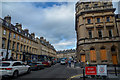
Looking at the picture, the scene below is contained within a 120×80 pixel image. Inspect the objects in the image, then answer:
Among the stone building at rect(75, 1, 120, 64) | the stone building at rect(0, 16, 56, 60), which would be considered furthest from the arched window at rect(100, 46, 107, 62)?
the stone building at rect(0, 16, 56, 60)

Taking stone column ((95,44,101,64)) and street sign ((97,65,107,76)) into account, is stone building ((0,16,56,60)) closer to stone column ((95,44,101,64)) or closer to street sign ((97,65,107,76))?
street sign ((97,65,107,76))

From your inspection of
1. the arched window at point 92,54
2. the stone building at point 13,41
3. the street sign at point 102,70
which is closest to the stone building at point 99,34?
the arched window at point 92,54

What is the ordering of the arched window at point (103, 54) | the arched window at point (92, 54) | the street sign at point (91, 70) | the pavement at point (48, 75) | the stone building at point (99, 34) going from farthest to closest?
the arched window at point (92, 54), the stone building at point (99, 34), the arched window at point (103, 54), the pavement at point (48, 75), the street sign at point (91, 70)

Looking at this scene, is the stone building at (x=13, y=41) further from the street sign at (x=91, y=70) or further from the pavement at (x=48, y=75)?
the street sign at (x=91, y=70)

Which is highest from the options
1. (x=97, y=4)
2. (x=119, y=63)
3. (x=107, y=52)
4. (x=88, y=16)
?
(x=97, y=4)

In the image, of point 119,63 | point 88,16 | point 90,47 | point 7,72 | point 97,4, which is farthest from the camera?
point 97,4

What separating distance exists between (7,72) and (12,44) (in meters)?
20.1

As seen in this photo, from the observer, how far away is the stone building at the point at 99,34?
21203mm

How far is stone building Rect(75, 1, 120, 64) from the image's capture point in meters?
21.2

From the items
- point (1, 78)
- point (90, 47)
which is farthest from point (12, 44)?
point (90, 47)

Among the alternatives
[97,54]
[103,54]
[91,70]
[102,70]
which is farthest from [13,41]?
[102,70]

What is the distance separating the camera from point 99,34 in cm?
2283

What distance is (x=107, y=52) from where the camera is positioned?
21016 millimetres

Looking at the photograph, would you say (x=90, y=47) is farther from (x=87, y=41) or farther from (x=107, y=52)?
(x=107, y=52)
